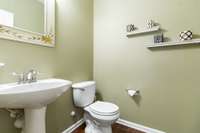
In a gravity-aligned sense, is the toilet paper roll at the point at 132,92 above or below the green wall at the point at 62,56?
below

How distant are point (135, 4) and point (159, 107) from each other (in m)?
1.46

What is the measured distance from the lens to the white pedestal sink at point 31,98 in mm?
730

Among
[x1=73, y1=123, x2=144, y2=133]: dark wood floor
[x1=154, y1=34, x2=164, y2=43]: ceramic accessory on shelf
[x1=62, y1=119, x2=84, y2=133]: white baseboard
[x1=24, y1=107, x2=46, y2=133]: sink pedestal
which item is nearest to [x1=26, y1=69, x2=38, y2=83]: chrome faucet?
[x1=24, y1=107, x2=46, y2=133]: sink pedestal

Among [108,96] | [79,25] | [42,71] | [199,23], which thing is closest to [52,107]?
[42,71]

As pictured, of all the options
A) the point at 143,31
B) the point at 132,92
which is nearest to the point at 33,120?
the point at 132,92

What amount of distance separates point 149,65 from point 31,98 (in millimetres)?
1423

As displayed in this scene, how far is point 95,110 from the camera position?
1.44 meters

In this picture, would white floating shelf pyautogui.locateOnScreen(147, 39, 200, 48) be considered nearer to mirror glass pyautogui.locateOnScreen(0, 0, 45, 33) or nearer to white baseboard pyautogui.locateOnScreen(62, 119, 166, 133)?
white baseboard pyautogui.locateOnScreen(62, 119, 166, 133)

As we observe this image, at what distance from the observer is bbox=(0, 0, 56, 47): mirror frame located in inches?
39.8

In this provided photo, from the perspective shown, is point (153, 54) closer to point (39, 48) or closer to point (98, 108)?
point (98, 108)

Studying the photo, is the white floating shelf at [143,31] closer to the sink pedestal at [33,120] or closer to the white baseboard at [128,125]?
the white baseboard at [128,125]

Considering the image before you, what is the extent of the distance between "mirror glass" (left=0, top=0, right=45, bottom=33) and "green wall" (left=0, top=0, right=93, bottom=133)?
18 cm

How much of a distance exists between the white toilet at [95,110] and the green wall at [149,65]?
419 mm

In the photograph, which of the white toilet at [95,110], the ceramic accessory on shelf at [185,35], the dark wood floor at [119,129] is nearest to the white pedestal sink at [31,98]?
the white toilet at [95,110]
